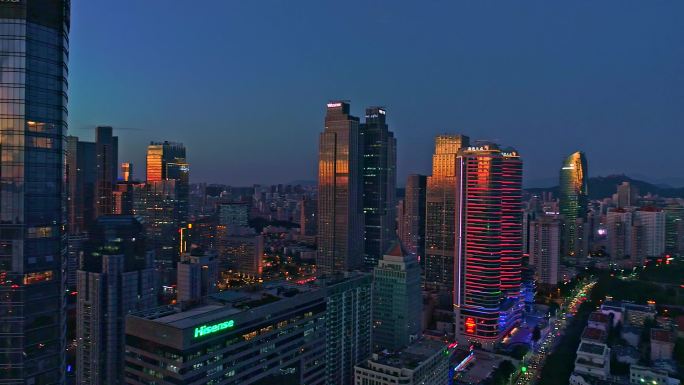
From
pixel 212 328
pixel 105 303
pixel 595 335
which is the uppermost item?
pixel 212 328

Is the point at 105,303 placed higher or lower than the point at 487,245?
lower

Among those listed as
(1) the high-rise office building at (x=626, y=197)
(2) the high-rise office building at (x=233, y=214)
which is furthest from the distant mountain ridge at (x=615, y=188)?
(2) the high-rise office building at (x=233, y=214)

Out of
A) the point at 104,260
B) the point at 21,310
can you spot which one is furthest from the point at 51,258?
the point at 104,260

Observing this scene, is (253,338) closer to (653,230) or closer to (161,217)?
(161,217)

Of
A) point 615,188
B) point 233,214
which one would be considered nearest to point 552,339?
point 233,214

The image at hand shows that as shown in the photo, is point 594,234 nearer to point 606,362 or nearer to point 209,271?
point 606,362

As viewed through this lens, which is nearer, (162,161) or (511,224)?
(511,224)

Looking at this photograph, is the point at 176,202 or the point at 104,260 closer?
the point at 104,260

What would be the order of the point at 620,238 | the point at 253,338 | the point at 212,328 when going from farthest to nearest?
the point at 620,238
the point at 253,338
the point at 212,328
